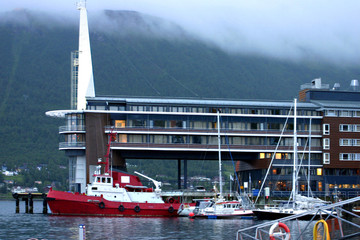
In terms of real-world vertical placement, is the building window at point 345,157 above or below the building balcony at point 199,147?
below

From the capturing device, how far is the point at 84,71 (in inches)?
4402

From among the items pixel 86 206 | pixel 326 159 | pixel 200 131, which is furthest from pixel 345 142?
pixel 86 206

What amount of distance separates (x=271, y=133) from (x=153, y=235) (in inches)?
2181

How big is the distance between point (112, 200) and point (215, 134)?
2804cm

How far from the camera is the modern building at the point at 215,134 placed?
103m

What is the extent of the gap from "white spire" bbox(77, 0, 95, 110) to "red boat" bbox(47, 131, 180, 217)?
25844 mm

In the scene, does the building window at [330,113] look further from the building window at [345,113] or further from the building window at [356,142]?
the building window at [356,142]

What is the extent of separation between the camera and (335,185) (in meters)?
107

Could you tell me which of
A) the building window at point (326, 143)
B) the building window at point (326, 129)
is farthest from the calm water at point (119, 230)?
the building window at point (326, 129)

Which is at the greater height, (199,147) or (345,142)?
(345,142)

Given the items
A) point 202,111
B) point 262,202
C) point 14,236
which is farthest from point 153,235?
point 202,111

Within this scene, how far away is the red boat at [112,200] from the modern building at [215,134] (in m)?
15.0

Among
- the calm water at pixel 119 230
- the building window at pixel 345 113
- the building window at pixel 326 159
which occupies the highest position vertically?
the building window at pixel 345 113

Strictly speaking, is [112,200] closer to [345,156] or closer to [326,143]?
[326,143]
